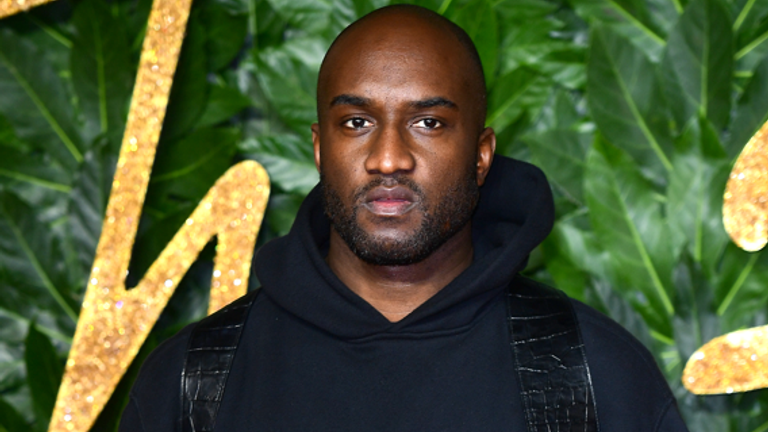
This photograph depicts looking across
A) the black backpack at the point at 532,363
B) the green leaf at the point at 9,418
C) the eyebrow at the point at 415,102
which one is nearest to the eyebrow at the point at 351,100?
the eyebrow at the point at 415,102

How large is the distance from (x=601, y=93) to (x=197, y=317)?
853mm

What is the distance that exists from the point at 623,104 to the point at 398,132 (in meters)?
0.66

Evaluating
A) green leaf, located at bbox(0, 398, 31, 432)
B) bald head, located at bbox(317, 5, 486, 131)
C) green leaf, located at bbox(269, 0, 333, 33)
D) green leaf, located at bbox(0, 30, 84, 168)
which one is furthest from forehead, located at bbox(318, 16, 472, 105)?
green leaf, located at bbox(0, 398, 31, 432)

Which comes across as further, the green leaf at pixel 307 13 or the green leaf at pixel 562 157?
the green leaf at pixel 307 13

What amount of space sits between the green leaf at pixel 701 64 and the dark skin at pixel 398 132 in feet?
1.87

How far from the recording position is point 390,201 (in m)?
0.91

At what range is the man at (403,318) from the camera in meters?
A: 0.90

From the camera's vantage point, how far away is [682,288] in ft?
4.48

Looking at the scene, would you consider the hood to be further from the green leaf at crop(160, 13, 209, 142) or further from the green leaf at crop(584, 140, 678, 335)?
the green leaf at crop(160, 13, 209, 142)

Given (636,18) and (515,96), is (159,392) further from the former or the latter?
(636,18)

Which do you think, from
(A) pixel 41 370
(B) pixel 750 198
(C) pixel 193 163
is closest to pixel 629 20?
→ (B) pixel 750 198

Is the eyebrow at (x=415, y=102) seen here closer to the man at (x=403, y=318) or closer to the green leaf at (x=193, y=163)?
Answer: the man at (x=403, y=318)

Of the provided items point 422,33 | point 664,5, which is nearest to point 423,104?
point 422,33

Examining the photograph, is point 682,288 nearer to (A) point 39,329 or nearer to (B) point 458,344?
(B) point 458,344
